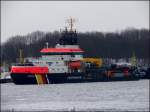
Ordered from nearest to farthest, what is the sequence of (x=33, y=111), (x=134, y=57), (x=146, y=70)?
(x=33, y=111) → (x=146, y=70) → (x=134, y=57)

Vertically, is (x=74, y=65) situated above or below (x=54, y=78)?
above

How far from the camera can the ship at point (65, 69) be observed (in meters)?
93.6

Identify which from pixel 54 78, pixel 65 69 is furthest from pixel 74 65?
pixel 54 78

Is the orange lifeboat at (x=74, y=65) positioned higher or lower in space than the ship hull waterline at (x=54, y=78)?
higher

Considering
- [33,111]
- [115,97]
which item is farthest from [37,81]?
[33,111]

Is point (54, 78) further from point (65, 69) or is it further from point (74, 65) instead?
point (74, 65)

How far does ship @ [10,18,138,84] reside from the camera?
307ft

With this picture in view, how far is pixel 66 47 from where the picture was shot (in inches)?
3954

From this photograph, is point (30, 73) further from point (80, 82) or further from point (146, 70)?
point (146, 70)

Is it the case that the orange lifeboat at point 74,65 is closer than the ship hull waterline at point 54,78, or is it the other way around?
the ship hull waterline at point 54,78

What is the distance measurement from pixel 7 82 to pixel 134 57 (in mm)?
26924

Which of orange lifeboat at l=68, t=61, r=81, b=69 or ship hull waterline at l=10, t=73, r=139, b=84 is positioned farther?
orange lifeboat at l=68, t=61, r=81, b=69

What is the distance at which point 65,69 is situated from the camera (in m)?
96.4

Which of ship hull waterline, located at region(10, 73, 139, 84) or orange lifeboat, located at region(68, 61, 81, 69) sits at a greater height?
orange lifeboat, located at region(68, 61, 81, 69)
